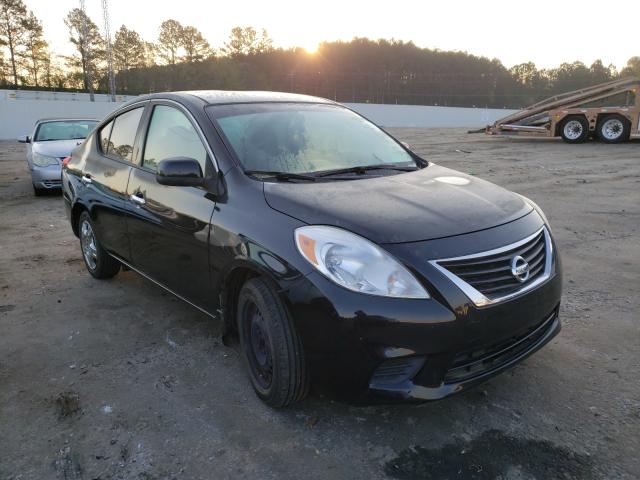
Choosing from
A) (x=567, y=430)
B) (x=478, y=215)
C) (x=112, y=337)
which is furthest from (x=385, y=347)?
(x=112, y=337)

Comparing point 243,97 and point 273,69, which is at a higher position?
point 273,69

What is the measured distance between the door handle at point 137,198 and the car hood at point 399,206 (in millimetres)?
1203

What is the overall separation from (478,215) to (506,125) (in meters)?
20.1

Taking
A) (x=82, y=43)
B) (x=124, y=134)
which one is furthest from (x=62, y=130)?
(x=82, y=43)

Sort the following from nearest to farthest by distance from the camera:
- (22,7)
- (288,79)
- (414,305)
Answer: (414,305) → (22,7) → (288,79)

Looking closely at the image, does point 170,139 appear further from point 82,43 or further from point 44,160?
point 82,43

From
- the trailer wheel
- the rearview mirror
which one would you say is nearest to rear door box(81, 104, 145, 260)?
the rearview mirror

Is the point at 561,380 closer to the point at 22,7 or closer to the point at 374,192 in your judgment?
the point at 374,192

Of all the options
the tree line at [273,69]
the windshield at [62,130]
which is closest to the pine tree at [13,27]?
the tree line at [273,69]

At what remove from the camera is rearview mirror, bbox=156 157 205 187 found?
292cm

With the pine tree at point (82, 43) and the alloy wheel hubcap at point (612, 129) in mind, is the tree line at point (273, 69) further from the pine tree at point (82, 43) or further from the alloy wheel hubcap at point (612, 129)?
the alloy wheel hubcap at point (612, 129)

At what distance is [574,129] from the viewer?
63.0 ft

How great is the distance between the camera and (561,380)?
295cm

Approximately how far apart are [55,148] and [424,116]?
34481 millimetres
